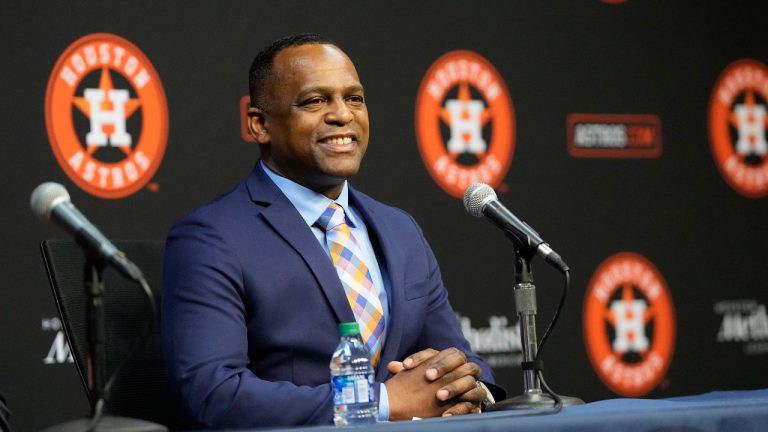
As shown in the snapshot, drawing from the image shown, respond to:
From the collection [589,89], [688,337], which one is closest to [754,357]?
[688,337]

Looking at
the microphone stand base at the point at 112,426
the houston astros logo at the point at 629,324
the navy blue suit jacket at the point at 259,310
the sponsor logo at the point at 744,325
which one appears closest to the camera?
the microphone stand base at the point at 112,426

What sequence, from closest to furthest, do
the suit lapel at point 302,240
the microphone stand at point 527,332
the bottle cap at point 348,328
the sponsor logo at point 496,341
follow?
the bottle cap at point 348,328 → the microphone stand at point 527,332 → the suit lapel at point 302,240 → the sponsor logo at point 496,341

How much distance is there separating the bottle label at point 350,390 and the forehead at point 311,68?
763mm

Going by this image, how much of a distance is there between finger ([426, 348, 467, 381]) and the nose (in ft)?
1.82

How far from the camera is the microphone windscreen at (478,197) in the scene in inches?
83.4

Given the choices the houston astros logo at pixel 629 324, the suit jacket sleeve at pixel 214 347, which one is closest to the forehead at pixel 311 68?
A: the suit jacket sleeve at pixel 214 347

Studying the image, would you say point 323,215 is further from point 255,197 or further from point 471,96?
point 471,96

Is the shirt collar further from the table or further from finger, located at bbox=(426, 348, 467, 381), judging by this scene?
the table

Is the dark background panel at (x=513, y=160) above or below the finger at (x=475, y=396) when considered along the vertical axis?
above

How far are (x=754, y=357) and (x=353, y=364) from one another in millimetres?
2259

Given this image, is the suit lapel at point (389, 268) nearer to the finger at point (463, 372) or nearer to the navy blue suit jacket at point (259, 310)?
the navy blue suit jacket at point (259, 310)

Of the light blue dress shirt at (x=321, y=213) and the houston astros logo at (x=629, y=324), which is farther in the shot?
the houston astros logo at (x=629, y=324)

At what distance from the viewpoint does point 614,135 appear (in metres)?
3.87

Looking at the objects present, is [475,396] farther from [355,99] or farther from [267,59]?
[267,59]
